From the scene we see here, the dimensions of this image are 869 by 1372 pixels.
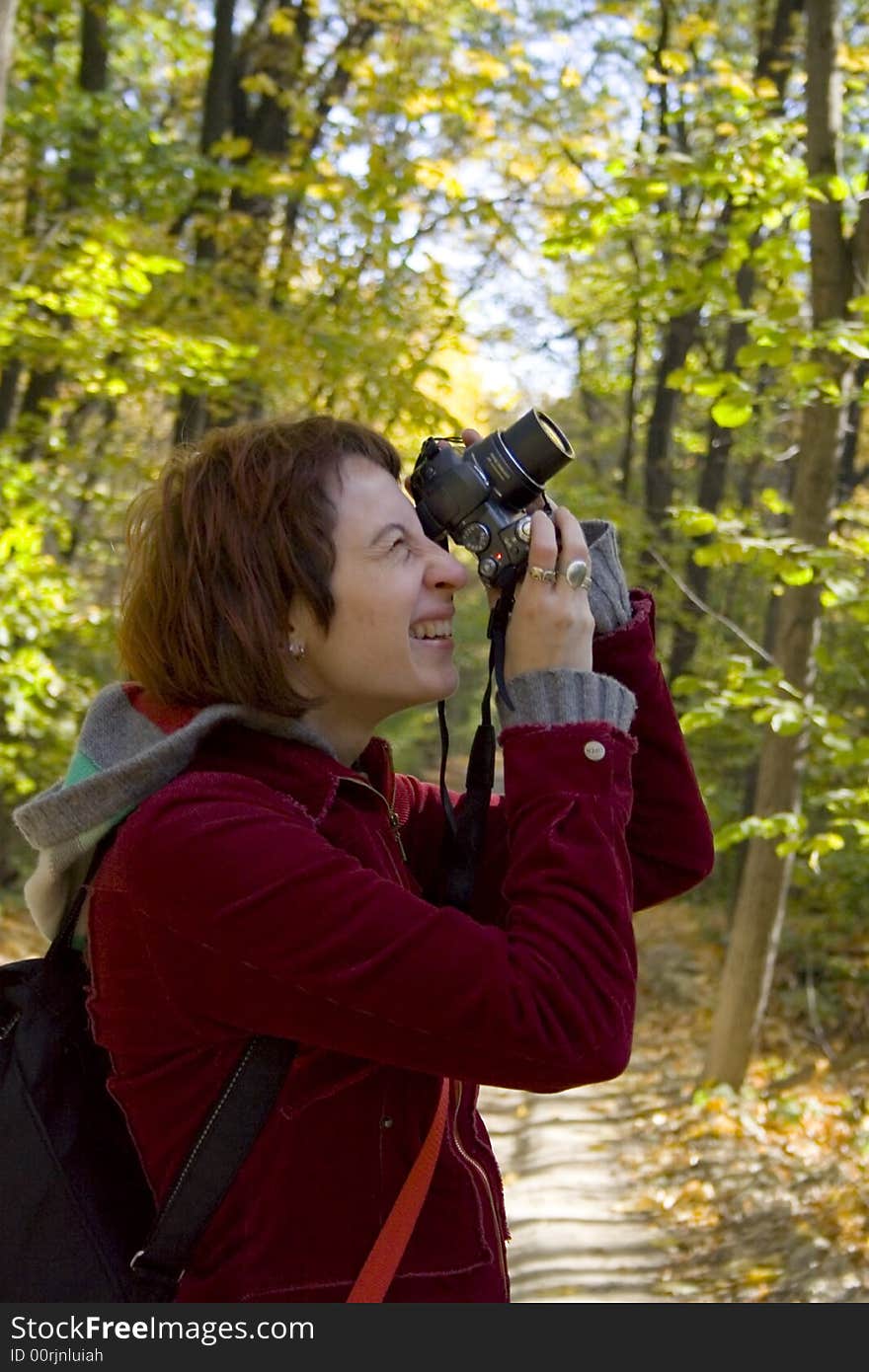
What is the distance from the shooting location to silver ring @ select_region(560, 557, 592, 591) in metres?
1.72

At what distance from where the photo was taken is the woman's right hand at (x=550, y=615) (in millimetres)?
1675

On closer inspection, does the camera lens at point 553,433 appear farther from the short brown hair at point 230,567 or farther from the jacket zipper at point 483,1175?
the jacket zipper at point 483,1175

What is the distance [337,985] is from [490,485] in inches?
30.4

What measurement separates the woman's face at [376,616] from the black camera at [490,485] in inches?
4.1

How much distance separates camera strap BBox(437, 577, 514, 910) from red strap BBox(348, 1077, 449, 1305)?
348 mm

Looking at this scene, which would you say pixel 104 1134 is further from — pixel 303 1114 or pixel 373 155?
pixel 373 155

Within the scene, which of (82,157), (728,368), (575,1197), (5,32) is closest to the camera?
(5,32)

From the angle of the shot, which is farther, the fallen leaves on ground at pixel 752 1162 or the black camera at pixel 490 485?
→ the fallen leaves on ground at pixel 752 1162

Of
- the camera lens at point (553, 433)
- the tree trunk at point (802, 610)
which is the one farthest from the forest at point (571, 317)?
the camera lens at point (553, 433)

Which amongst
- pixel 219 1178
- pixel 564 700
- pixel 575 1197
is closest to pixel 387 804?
pixel 564 700

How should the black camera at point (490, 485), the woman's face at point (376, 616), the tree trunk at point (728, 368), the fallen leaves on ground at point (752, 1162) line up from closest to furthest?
the woman's face at point (376, 616) → the black camera at point (490, 485) → the fallen leaves on ground at point (752, 1162) → the tree trunk at point (728, 368)

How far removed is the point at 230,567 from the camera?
164 cm

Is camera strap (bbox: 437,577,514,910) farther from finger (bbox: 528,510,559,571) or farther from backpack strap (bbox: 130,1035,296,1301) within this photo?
backpack strap (bbox: 130,1035,296,1301)

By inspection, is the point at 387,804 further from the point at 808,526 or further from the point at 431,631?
the point at 808,526
